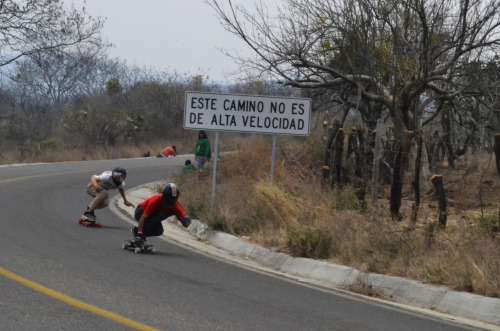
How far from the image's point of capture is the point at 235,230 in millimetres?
13383

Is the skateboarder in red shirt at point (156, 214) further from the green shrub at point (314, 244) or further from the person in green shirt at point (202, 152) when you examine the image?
the person in green shirt at point (202, 152)

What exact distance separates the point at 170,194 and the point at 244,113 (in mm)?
4076

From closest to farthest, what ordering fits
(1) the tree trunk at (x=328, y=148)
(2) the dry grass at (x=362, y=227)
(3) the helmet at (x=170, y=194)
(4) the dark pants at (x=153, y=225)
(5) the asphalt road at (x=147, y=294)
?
1. (5) the asphalt road at (x=147, y=294)
2. (2) the dry grass at (x=362, y=227)
3. (3) the helmet at (x=170, y=194)
4. (4) the dark pants at (x=153, y=225)
5. (1) the tree trunk at (x=328, y=148)

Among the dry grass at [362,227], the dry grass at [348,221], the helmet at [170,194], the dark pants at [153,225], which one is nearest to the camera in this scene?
the dry grass at [362,227]

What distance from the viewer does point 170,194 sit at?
11.3 metres

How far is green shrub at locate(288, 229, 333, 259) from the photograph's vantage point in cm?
1098

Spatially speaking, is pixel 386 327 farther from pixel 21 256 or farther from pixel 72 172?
pixel 72 172

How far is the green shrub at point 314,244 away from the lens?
36.0 feet

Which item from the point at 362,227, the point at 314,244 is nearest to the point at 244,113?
the point at 362,227

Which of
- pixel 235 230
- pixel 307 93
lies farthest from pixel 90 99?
pixel 235 230

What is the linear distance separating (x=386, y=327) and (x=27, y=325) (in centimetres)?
344

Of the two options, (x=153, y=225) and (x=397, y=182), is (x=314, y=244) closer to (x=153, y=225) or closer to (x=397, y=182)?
(x=397, y=182)

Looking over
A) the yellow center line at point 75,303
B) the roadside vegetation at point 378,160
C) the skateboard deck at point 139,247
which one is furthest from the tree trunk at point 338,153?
the yellow center line at point 75,303

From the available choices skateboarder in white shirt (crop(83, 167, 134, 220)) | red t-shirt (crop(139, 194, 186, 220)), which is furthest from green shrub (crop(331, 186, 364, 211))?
skateboarder in white shirt (crop(83, 167, 134, 220))
